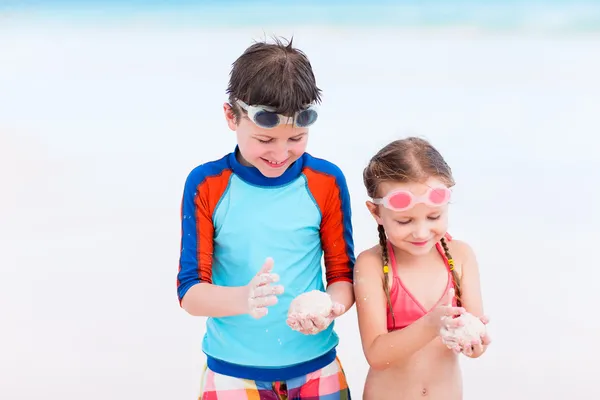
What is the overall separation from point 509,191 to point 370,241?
5.31 ft

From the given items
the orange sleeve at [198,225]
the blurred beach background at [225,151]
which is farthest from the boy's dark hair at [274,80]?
the blurred beach background at [225,151]

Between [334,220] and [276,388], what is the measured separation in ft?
2.08

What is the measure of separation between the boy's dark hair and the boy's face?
66mm

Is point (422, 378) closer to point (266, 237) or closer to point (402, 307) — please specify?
point (402, 307)

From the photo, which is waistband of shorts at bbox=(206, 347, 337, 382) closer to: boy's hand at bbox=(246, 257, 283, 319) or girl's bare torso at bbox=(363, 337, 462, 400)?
girl's bare torso at bbox=(363, 337, 462, 400)

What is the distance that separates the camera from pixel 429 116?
31.1 feet

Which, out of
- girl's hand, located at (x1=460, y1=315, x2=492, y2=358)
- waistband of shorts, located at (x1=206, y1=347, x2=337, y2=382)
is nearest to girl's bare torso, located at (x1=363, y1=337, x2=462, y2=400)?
waistband of shorts, located at (x1=206, y1=347, x2=337, y2=382)

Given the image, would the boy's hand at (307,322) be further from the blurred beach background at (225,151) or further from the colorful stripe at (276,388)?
the blurred beach background at (225,151)

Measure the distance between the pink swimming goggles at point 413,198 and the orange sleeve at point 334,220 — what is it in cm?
22

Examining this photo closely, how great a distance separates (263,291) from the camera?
317cm

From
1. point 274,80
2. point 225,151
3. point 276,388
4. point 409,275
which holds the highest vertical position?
point 274,80

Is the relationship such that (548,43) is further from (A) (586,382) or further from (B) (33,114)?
(A) (586,382)

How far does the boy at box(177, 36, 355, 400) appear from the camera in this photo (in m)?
3.42

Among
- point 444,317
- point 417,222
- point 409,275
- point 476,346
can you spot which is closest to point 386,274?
point 409,275
